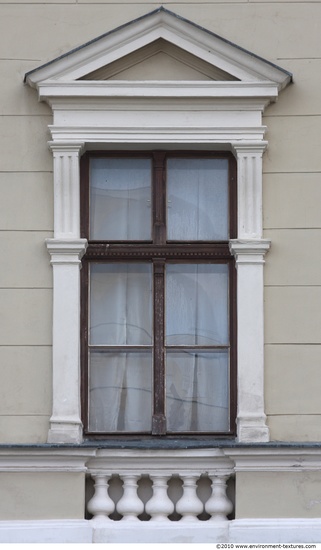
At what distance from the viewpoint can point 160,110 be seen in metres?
10.7

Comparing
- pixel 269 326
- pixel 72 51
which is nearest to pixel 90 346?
pixel 269 326

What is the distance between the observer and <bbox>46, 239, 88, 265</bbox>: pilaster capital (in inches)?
417

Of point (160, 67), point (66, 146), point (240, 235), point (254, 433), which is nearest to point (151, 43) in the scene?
point (160, 67)

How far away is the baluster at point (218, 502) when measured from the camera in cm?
1036

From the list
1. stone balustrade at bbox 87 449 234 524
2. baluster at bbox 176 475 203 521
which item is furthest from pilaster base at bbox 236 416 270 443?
baluster at bbox 176 475 203 521

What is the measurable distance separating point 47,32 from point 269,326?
7.30ft

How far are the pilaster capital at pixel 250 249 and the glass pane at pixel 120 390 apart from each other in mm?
816

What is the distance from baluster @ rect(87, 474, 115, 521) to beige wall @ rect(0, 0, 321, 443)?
0.47m

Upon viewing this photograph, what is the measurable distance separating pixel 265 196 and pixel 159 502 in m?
1.92

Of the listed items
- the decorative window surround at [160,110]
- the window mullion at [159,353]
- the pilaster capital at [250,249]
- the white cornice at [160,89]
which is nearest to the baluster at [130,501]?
the window mullion at [159,353]

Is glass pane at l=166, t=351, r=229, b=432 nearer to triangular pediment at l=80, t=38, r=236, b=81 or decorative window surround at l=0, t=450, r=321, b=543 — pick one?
decorative window surround at l=0, t=450, r=321, b=543

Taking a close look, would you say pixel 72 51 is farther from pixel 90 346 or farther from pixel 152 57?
pixel 90 346

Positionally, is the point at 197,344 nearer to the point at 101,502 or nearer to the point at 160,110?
the point at 101,502

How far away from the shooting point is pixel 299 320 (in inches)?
416
